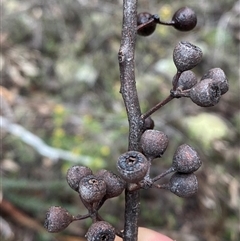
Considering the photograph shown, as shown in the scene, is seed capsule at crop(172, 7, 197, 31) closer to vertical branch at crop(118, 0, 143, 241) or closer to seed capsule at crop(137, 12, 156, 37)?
seed capsule at crop(137, 12, 156, 37)

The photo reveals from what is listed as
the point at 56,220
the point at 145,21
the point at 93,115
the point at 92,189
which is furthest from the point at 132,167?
the point at 93,115

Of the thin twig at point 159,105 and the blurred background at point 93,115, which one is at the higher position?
the blurred background at point 93,115

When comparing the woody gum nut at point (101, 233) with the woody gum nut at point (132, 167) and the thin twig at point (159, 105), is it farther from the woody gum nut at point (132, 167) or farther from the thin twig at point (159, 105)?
the thin twig at point (159, 105)

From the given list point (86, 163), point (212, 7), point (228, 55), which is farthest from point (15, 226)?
point (212, 7)

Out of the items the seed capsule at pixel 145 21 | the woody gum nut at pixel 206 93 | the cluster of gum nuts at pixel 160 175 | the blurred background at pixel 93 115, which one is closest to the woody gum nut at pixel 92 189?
the cluster of gum nuts at pixel 160 175

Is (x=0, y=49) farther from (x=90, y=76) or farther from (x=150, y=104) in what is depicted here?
(x=150, y=104)

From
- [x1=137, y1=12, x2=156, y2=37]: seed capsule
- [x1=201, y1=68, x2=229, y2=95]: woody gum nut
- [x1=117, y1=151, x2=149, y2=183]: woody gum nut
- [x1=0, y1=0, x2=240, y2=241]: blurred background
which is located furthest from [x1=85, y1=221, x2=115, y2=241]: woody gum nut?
[x1=0, y1=0, x2=240, y2=241]: blurred background
